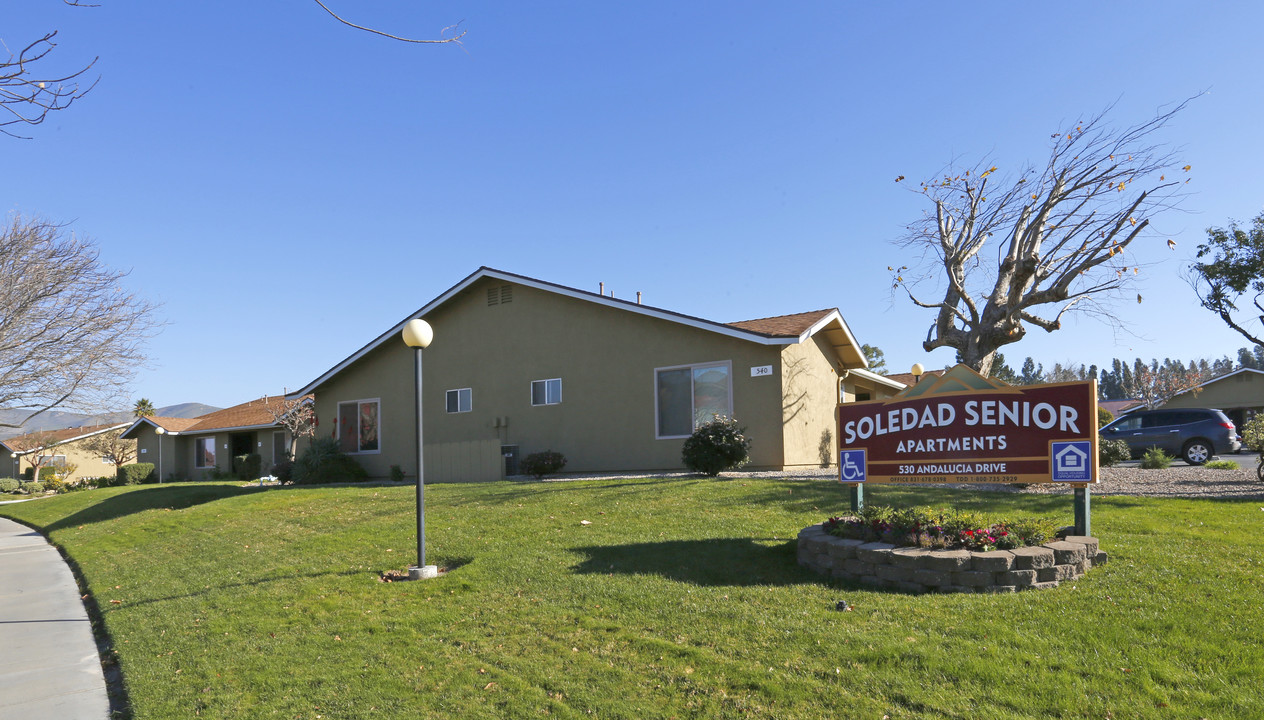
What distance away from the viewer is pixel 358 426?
75.0 ft

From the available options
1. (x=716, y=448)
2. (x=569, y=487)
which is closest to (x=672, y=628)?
(x=569, y=487)

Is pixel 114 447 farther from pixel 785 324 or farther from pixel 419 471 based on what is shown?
pixel 419 471

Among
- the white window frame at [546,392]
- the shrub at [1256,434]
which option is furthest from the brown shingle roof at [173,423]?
the shrub at [1256,434]

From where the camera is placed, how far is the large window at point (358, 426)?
22.4 m

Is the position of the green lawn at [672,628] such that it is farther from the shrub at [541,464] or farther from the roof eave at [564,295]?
A: the shrub at [541,464]

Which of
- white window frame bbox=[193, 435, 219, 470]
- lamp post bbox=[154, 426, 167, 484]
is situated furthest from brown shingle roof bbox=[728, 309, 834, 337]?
lamp post bbox=[154, 426, 167, 484]

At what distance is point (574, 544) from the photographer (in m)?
8.59

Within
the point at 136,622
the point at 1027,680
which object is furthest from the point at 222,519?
the point at 1027,680

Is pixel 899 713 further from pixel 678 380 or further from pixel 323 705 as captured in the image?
pixel 678 380

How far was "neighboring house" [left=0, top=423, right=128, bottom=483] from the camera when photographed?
3973 cm

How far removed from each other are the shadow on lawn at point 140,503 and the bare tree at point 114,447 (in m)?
22.0

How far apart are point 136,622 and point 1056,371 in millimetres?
100857

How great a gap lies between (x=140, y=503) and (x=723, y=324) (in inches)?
555

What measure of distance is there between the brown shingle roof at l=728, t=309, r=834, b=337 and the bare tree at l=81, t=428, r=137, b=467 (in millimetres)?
35350
